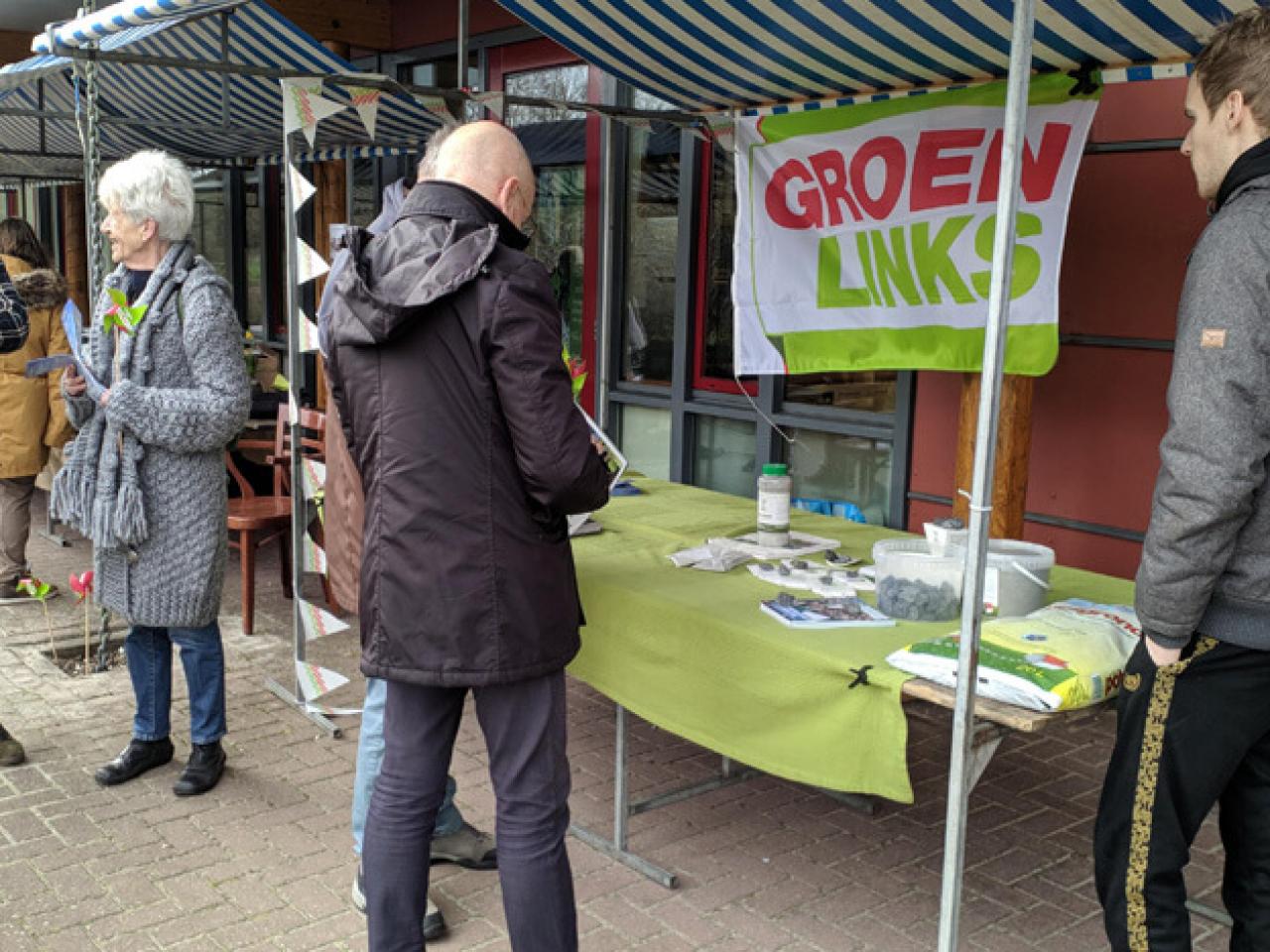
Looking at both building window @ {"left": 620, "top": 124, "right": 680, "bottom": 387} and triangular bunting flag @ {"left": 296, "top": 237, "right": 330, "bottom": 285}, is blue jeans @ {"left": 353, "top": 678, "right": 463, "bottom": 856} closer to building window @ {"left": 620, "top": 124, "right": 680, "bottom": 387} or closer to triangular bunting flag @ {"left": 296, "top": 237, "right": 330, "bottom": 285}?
triangular bunting flag @ {"left": 296, "top": 237, "right": 330, "bottom": 285}

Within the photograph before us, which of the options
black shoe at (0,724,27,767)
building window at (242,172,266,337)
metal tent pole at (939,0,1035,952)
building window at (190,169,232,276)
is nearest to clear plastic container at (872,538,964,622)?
metal tent pole at (939,0,1035,952)

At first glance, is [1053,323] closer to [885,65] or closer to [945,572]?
[885,65]

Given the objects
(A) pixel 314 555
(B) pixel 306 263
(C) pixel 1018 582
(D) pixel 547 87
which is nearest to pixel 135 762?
(A) pixel 314 555

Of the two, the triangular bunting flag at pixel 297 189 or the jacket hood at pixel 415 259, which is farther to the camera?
the triangular bunting flag at pixel 297 189

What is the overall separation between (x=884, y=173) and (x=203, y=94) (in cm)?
534

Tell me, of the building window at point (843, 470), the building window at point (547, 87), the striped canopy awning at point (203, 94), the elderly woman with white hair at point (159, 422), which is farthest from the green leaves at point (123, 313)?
the building window at point (547, 87)

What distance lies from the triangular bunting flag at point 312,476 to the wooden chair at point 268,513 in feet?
2.68

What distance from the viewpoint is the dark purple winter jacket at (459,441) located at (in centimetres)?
234

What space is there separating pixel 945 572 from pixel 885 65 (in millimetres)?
2139

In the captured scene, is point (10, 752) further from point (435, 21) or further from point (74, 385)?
point (435, 21)

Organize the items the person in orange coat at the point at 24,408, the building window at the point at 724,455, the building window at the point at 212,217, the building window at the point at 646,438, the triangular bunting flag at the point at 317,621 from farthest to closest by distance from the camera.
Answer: the building window at the point at 212,217 < the building window at the point at 646,438 < the building window at the point at 724,455 < the person in orange coat at the point at 24,408 < the triangular bunting flag at the point at 317,621

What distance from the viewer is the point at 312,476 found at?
4637mm

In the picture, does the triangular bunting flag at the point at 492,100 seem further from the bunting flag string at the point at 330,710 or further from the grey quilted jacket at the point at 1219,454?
the grey quilted jacket at the point at 1219,454

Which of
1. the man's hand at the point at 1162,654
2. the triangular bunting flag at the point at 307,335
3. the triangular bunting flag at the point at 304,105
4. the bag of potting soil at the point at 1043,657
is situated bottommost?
the bag of potting soil at the point at 1043,657
